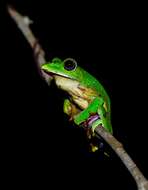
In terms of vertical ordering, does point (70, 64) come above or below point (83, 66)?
below

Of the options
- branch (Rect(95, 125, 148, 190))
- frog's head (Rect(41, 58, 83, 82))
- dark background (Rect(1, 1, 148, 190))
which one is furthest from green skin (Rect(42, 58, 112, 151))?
dark background (Rect(1, 1, 148, 190))

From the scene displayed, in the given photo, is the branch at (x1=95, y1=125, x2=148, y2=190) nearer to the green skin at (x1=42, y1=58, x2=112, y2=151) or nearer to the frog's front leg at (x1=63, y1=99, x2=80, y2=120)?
the green skin at (x1=42, y1=58, x2=112, y2=151)

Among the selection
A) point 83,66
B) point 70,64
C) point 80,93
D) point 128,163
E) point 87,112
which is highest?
point 83,66

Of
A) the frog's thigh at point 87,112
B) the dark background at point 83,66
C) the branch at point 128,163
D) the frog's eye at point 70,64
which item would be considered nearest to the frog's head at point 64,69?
the frog's eye at point 70,64

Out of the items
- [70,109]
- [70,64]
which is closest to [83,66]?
[70,109]

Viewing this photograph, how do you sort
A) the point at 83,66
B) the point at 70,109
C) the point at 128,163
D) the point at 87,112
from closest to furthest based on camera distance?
1. the point at 128,163
2. the point at 87,112
3. the point at 70,109
4. the point at 83,66

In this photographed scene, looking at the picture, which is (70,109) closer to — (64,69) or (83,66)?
(64,69)

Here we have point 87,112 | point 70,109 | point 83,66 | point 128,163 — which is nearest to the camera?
point 128,163

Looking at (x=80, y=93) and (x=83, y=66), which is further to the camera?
(x=83, y=66)
